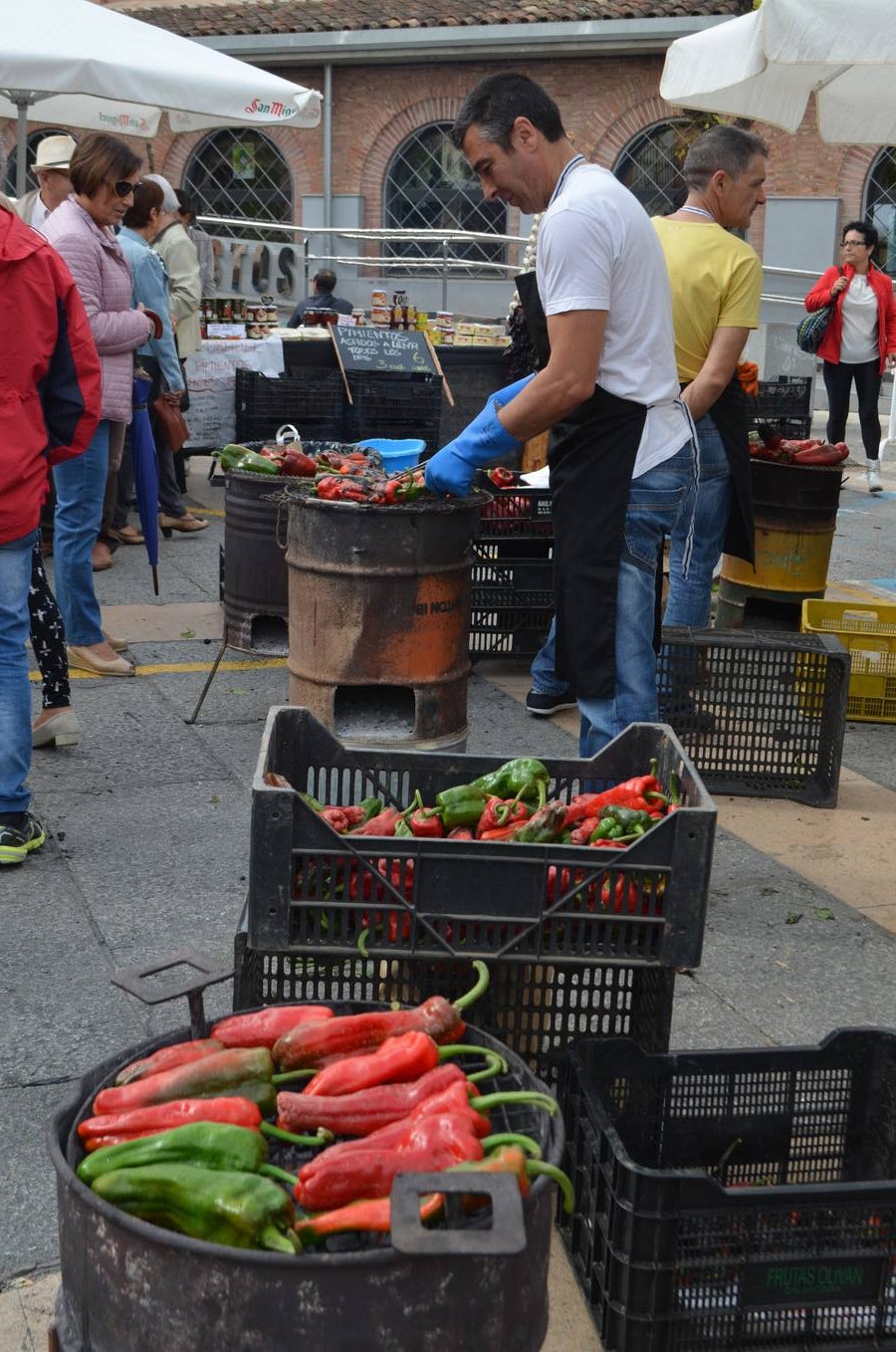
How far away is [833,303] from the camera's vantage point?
1309 cm

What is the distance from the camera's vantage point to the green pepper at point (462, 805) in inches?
127

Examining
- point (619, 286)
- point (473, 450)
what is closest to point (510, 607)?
point (473, 450)

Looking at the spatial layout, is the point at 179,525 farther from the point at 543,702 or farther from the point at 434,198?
the point at 434,198

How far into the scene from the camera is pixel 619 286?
4051 mm

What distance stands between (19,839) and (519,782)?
7.41ft

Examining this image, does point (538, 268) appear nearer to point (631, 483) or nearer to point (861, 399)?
point (631, 483)

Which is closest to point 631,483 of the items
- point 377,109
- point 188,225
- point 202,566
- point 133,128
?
point 202,566

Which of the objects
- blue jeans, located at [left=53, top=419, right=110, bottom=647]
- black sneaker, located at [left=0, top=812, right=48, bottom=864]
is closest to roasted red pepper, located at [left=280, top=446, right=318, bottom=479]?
blue jeans, located at [left=53, top=419, right=110, bottom=647]

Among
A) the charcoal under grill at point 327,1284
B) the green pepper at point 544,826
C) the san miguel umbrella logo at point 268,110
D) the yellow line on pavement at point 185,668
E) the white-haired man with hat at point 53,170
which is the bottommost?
the yellow line on pavement at point 185,668

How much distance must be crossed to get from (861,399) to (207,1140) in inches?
488

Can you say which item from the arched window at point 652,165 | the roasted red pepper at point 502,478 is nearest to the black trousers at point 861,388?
the roasted red pepper at point 502,478

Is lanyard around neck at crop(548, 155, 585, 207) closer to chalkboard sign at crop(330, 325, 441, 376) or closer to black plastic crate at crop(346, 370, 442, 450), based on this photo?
black plastic crate at crop(346, 370, 442, 450)

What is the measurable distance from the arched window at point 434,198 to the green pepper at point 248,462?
66.0 feet

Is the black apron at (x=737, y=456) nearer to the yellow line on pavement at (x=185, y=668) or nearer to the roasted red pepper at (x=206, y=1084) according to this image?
the yellow line on pavement at (x=185, y=668)
